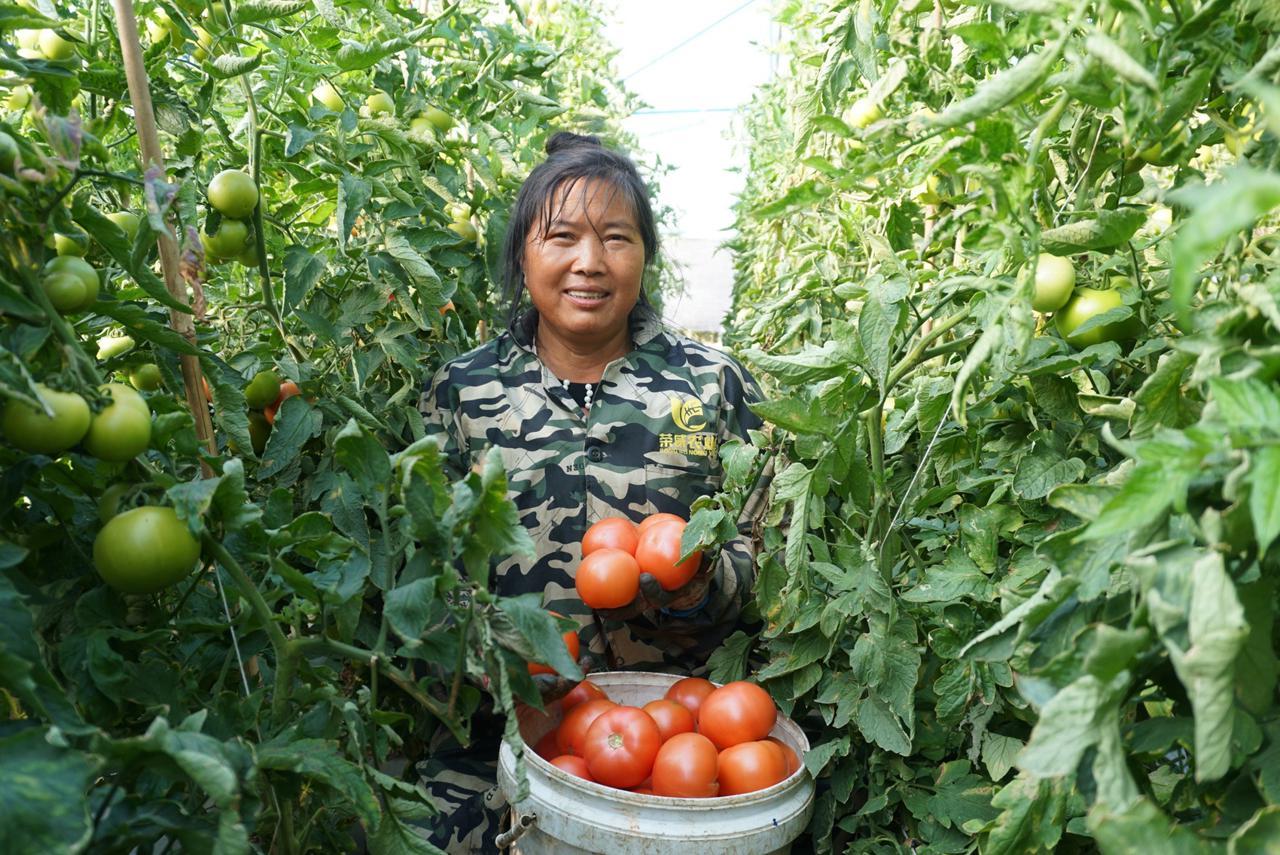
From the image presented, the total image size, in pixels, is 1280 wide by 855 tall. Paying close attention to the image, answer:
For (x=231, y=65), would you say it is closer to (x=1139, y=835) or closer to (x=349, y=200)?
(x=349, y=200)

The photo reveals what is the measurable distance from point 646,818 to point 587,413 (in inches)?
37.5

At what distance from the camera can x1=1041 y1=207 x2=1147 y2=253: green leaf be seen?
2.39ft

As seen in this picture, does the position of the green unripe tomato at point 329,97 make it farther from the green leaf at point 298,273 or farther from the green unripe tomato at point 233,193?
the green unripe tomato at point 233,193

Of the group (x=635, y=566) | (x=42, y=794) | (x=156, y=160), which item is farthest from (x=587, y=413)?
(x=42, y=794)

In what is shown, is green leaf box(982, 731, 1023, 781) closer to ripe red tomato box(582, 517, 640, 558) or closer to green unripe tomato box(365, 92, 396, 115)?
ripe red tomato box(582, 517, 640, 558)

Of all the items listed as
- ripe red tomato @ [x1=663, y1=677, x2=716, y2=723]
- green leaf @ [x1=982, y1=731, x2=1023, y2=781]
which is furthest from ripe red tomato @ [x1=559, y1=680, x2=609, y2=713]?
green leaf @ [x1=982, y1=731, x2=1023, y2=781]

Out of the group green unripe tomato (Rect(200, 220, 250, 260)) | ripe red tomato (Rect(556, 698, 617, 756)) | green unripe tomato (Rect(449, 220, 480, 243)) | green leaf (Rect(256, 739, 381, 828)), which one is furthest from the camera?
green unripe tomato (Rect(449, 220, 480, 243))

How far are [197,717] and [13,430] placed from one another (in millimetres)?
247

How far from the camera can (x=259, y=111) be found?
132 cm

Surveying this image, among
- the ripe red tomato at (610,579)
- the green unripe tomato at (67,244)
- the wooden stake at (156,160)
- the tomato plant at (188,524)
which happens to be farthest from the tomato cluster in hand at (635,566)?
the green unripe tomato at (67,244)

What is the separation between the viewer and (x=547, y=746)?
1.37m

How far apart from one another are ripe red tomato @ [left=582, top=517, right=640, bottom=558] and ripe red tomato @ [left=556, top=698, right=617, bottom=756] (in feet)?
0.78

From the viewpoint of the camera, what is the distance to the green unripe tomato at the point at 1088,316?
875 mm

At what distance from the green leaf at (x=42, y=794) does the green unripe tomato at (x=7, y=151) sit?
41 cm
